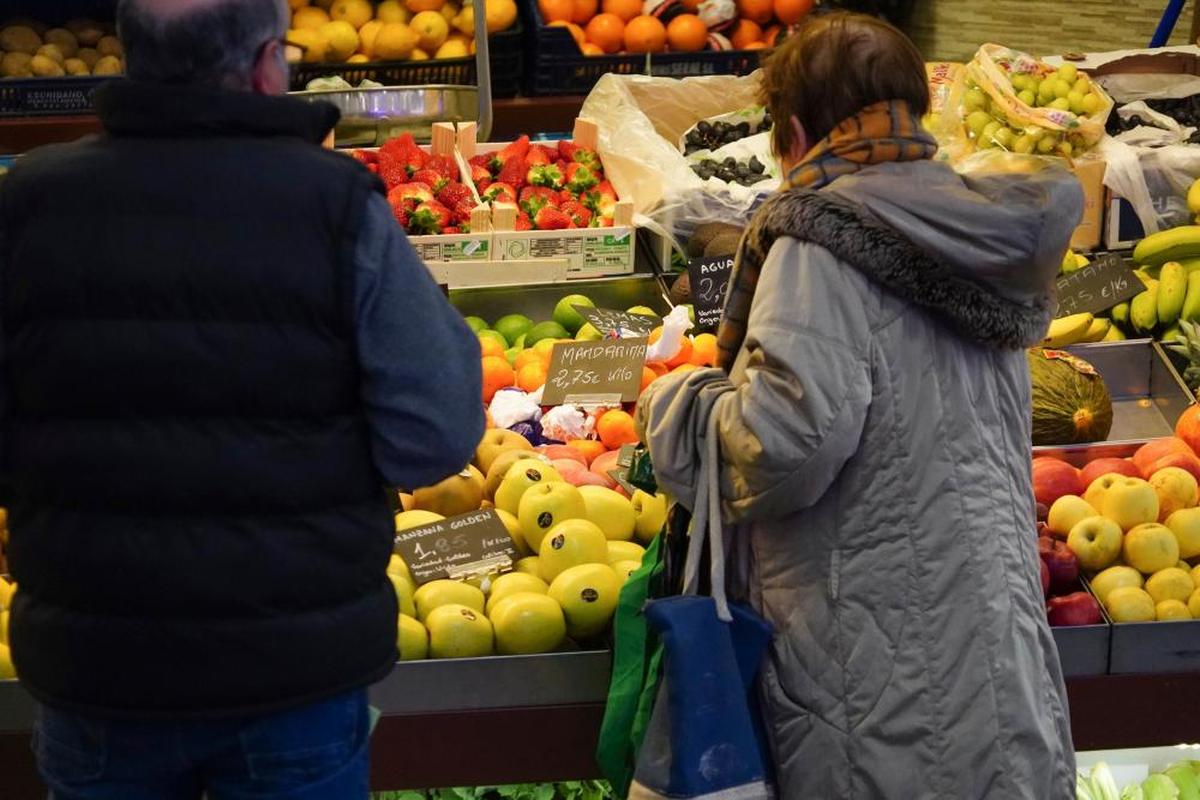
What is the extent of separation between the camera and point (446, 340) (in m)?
1.79

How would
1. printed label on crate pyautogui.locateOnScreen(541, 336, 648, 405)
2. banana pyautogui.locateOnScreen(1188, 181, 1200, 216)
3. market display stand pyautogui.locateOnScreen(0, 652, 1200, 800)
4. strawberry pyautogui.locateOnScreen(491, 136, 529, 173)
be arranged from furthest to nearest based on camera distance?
strawberry pyautogui.locateOnScreen(491, 136, 529, 173), banana pyautogui.locateOnScreen(1188, 181, 1200, 216), printed label on crate pyautogui.locateOnScreen(541, 336, 648, 405), market display stand pyautogui.locateOnScreen(0, 652, 1200, 800)

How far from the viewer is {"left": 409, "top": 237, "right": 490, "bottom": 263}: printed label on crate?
4.04m

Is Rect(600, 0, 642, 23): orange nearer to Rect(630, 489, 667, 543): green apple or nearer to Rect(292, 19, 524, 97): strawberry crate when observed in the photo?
Rect(292, 19, 524, 97): strawberry crate

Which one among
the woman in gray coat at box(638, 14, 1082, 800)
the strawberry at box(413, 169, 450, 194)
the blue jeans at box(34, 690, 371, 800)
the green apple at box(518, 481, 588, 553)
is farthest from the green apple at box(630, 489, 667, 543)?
the strawberry at box(413, 169, 450, 194)

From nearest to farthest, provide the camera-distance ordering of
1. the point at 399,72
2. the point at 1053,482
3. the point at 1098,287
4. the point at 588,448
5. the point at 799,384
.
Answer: the point at 799,384 < the point at 1053,482 < the point at 588,448 < the point at 1098,287 < the point at 399,72

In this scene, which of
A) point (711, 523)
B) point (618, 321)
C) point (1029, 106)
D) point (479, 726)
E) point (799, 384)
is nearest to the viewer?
point (799, 384)

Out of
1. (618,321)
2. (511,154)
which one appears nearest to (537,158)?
(511,154)

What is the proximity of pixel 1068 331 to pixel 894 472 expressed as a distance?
6.13 feet

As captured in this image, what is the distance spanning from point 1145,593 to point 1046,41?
195 inches

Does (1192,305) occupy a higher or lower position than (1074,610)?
higher

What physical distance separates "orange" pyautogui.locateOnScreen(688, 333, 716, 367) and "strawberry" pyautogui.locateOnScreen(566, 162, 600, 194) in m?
0.93

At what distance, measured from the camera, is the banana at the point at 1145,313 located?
12.8 ft

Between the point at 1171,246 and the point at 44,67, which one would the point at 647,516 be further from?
the point at 44,67

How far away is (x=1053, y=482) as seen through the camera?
308cm
